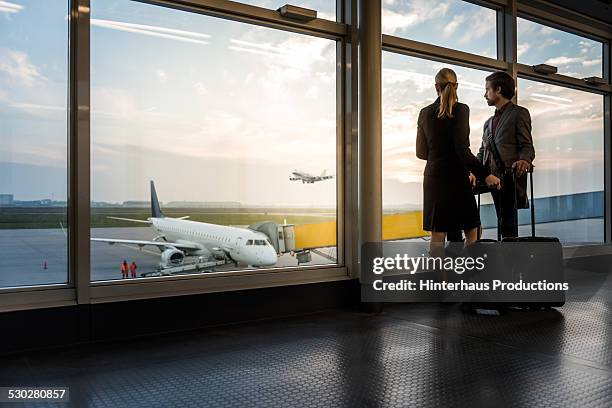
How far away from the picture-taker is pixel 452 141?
3422 mm

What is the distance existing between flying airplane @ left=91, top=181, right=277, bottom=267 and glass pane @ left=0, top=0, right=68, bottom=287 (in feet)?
1.34

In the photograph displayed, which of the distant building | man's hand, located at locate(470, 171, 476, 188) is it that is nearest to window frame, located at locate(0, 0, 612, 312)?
the distant building

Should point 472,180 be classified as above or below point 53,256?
above

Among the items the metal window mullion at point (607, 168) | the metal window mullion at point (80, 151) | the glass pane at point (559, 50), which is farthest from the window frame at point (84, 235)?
the metal window mullion at point (607, 168)

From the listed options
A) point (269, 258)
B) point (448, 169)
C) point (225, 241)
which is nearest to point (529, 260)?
point (448, 169)

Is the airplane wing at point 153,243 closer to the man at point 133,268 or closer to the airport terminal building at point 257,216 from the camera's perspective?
the airport terminal building at point 257,216

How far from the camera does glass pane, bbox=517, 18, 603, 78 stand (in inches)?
213

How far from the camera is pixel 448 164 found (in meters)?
3.44

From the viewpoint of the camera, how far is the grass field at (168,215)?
2932 mm

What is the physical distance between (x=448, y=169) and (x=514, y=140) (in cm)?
57

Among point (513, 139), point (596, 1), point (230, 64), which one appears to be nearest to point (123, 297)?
point (230, 64)

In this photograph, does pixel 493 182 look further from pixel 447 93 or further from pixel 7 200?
pixel 7 200

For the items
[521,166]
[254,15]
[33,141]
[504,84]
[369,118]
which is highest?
[254,15]

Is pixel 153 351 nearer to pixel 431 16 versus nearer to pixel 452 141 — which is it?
pixel 452 141
